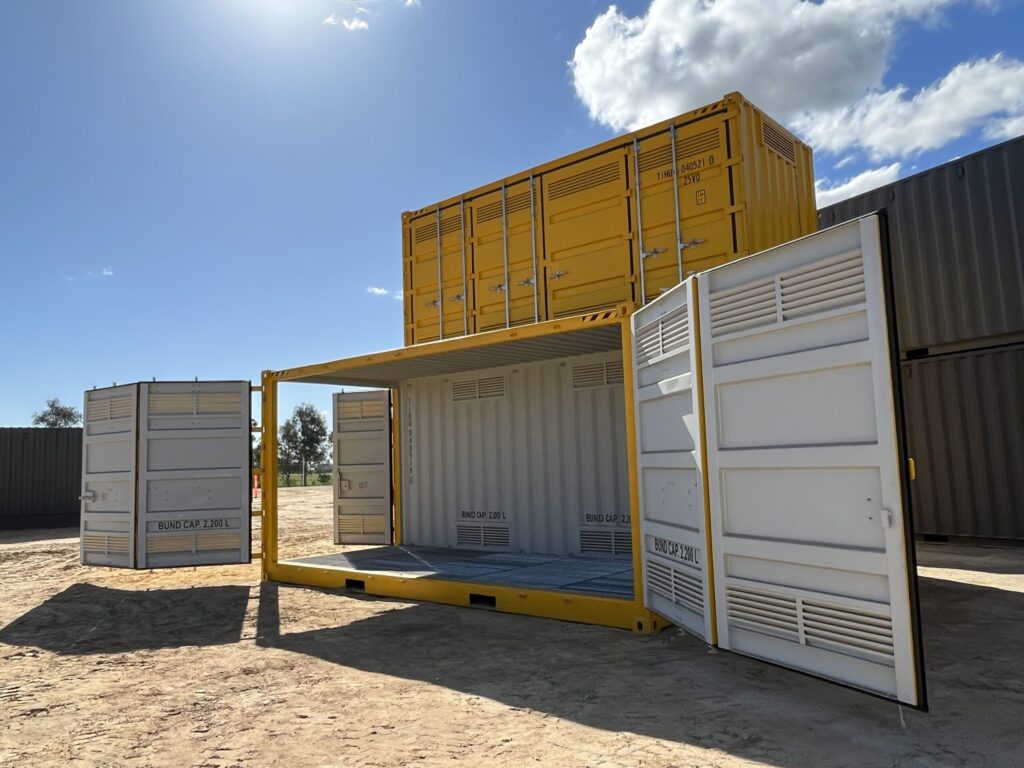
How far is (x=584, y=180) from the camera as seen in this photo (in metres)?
8.48

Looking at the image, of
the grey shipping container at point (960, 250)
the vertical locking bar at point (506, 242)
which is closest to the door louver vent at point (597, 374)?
A: the vertical locking bar at point (506, 242)

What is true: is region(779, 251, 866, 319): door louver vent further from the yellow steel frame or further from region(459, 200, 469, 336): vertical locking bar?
region(459, 200, 469, 336): vertical locking bar

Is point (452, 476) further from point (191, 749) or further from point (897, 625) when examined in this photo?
point (897, 625)

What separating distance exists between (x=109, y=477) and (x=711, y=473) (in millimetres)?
8342

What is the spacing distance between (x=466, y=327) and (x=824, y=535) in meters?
6.33

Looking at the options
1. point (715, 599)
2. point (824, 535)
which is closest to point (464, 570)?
point (715, 599)

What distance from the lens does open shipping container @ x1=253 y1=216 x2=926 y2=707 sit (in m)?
3.70

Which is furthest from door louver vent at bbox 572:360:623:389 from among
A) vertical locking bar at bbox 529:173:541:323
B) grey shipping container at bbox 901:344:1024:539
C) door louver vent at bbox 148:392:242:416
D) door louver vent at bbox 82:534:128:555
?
grey shipping container at bbox 901:344:1024:539

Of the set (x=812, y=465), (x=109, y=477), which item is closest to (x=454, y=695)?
(x=812, y=465)

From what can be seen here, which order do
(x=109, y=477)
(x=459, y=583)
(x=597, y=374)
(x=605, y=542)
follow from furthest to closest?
(x=109, y=477)
(x=597, y=374)
(x=605, y=542)
(x=459, y=583)

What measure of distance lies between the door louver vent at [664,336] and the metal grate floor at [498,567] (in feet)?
7.12

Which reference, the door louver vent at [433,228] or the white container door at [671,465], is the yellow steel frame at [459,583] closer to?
the white container door at [671,465]

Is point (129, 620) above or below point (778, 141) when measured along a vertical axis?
below

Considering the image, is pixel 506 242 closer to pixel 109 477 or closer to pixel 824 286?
pixel 824 286
